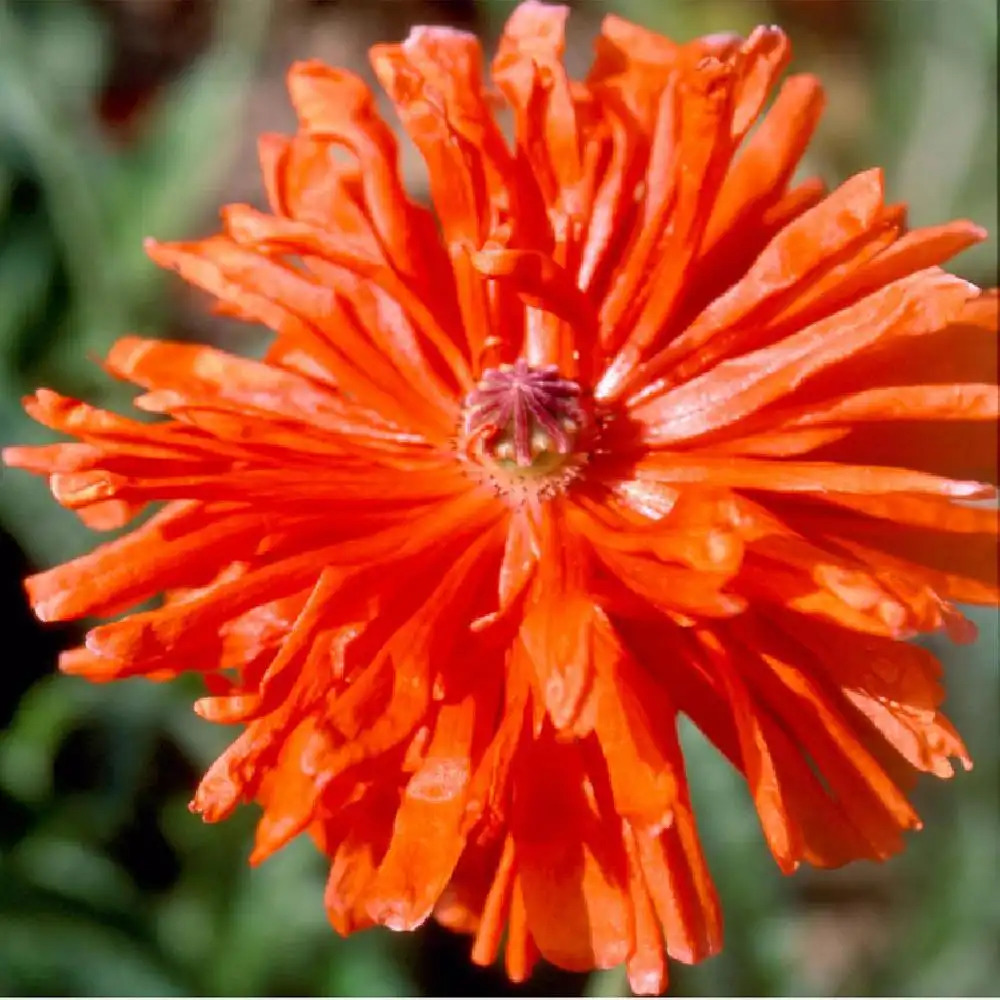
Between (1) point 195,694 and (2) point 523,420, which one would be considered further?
(1) point 195,694

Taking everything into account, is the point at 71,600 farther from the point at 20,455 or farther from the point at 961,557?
the point at 961,557

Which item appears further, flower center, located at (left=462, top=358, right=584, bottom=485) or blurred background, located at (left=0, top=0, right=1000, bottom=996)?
blurred background, located at (left=0, top=0, right=1000, bottom=996)

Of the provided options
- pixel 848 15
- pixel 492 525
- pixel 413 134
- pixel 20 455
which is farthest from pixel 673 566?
pixel 848 15

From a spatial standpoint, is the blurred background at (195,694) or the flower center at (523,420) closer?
the flower center at (523,420)
